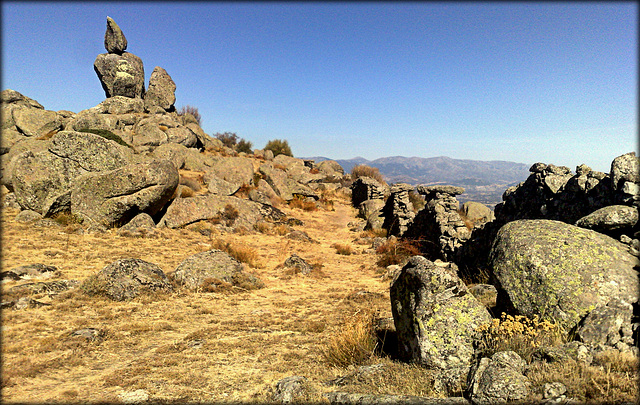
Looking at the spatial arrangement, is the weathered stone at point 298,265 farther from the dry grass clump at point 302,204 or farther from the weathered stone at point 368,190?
the weathered stone at point 368,190

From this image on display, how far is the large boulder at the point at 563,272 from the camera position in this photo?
4566 mm

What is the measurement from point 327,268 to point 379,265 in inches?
82.4

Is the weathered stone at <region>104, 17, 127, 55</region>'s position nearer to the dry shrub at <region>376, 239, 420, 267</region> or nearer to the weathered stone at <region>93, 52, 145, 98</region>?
the weathered stone at <region>93, 52, 145, 98</region>

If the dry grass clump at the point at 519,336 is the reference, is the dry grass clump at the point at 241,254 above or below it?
below

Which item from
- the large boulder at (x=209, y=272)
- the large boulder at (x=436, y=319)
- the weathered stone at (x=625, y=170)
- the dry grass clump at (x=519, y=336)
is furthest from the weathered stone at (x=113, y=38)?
the dry grass clump at (x=519, y=336)

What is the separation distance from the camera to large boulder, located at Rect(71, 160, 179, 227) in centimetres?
1422

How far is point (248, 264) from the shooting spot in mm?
12633

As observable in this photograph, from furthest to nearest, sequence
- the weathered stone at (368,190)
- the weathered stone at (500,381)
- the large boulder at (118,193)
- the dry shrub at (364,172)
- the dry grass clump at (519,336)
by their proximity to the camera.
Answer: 1. the dry shrub at (364,172)
2. the weathered stone at (368,190)
3. the large boulder at (118,193)
4. the dry grass clump at (519,336)
5. the weathered stone at (500,381)

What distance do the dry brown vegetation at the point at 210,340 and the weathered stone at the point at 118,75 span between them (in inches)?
1250

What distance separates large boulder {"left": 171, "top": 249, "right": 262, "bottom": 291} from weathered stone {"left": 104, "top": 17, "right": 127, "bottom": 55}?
41.4m

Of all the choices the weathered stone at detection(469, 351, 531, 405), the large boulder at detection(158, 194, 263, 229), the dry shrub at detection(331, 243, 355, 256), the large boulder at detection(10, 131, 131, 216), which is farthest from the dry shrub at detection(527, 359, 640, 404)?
the large boulder at detection(10, 131, 131, 216)

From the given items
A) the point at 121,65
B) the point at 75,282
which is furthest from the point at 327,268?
the point at 121,65

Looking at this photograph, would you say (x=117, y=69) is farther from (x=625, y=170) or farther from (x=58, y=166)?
(x=625, y=170)

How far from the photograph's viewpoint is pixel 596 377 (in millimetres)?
3271
